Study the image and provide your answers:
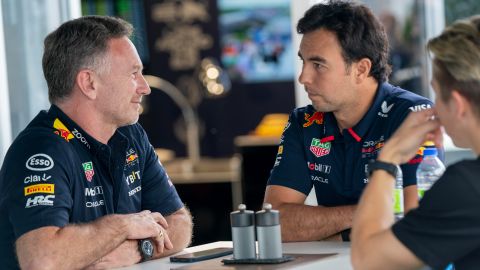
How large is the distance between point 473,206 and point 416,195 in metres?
0.92

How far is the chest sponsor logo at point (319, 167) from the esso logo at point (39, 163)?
2.91ft

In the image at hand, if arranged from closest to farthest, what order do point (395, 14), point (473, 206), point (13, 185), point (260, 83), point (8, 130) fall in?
point (473, 206) < point (13, 185) < point (8, 130) < point (395, 14) < point (260, 83)

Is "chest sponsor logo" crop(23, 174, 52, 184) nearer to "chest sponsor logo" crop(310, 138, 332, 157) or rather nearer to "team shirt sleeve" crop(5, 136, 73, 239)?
"team shirt sleeve" crop(5, 136, 73, 239)

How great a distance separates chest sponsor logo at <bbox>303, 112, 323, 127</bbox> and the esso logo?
0.92 metres

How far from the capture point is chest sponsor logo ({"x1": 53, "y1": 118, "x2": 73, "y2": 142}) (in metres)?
2.82

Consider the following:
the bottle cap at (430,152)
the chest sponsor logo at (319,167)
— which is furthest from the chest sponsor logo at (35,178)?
the bottle cap at (430,152)

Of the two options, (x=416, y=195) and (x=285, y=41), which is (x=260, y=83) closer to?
(x=285, y=41)

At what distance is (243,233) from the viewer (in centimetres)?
244

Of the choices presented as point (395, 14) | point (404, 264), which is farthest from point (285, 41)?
point (404, 264)

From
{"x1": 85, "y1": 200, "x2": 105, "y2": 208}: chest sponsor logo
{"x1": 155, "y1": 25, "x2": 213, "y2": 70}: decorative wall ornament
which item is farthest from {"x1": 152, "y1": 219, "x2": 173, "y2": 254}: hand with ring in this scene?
{"x1": 155, "y1": 25, "x2": 213, "y2": 70}: decorative wall ornament

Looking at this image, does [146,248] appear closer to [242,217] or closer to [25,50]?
[242,217]

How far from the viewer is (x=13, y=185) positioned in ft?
8.75

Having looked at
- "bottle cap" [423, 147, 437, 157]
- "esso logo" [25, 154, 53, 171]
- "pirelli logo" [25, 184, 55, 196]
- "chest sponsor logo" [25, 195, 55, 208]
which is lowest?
"chest sponsor logo" [25, 195, 55, 208]

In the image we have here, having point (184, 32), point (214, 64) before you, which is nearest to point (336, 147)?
point (214, 64)
